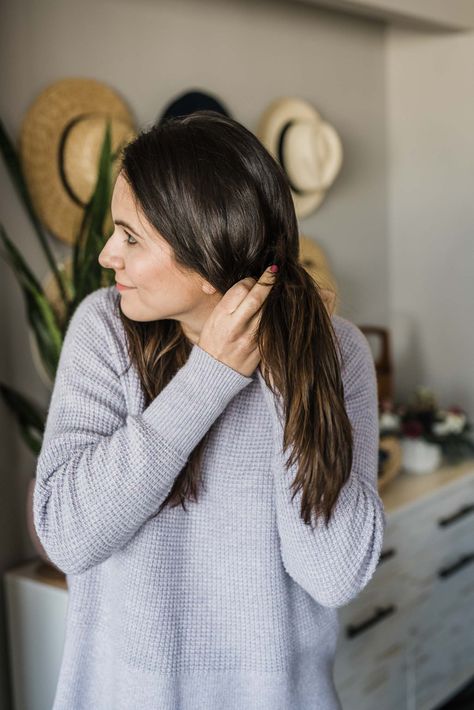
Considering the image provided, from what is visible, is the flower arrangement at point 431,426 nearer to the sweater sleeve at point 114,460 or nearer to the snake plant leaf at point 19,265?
the snake plant leaf at point 19,265

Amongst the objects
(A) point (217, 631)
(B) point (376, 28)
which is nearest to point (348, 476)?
(A) point (217, 631)

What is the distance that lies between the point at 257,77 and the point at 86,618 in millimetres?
2008

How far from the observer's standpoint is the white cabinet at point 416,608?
7.64ft

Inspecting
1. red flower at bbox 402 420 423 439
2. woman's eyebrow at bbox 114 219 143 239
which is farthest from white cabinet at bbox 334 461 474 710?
woman's eyebrow at bbox 114 219 143 239

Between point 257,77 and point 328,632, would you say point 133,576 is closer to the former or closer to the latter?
point 328,632

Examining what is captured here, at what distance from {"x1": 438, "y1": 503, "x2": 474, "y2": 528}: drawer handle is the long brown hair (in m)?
1.58

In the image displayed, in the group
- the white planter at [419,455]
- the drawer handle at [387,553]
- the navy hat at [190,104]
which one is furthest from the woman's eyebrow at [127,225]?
the white planter at [419,455]

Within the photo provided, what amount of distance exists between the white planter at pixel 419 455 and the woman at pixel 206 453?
60.0 inches

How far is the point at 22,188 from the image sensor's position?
202 cm

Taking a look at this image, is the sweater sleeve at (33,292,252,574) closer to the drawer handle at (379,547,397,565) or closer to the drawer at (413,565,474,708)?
the drawer handle at (379,547,397,565)

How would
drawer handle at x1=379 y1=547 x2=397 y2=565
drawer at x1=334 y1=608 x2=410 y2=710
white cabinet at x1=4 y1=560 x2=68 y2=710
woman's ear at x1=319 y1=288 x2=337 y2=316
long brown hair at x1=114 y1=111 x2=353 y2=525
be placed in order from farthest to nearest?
drawer handle at x1=379 y1=547 x2=397 y2=565 < drawer at x1=334 y1=608 x2=410 y2=710 < white cabinet at x1=4 y1=560 x2=68 y2=710 < woman's ear at x1=319 y1=288 x2=337 y2=316 < long brown hair at x1=114 y1=111 x2=353 y2=525

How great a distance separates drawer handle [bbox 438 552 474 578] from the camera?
2645mm

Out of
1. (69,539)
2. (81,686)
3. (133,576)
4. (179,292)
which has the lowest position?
(81,686)

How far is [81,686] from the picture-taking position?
128 centimetres
